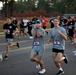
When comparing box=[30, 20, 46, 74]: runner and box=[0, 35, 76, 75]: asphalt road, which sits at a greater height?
box=[30, 20, 46, 74]: runner

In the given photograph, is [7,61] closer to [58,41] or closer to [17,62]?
[17,62]

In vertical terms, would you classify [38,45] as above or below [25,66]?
above

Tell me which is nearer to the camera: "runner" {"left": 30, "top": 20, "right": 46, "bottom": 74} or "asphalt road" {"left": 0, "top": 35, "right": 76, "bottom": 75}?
"runner" {"left": 30, "top": 20, "right": 46, "bottom": 74}

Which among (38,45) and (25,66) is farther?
(25,66)

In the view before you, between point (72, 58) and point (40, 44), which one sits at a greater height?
point (40, 44)

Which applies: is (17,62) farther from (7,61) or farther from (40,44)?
(40,44)

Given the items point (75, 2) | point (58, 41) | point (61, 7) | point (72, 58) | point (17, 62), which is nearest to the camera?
point (58, 41)

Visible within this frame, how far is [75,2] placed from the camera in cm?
7831

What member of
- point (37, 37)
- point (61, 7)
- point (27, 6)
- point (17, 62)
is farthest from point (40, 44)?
point (27, 6)

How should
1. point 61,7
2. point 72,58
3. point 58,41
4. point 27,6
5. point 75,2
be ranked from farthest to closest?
1. point 27,6
2. point 61,7
3. point 75,2
4. point 72,58
5. point 58,41

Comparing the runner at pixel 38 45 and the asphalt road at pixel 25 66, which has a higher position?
the runner at pixel 38 45

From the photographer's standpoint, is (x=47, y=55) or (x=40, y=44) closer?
(x=40, y=44)

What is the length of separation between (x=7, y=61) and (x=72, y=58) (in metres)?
2.84

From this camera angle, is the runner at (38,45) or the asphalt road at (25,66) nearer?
the runner at (38,45)
